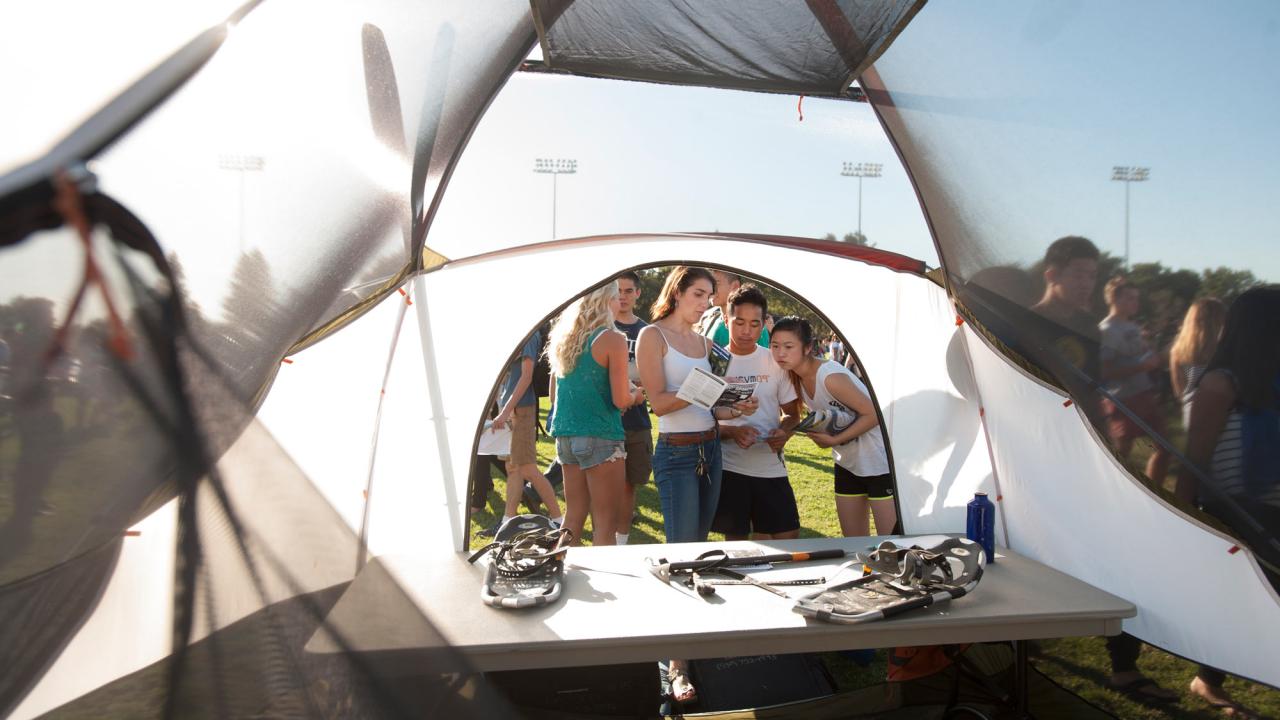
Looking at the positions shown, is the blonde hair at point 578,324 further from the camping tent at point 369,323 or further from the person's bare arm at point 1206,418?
the person's bare arm at point 1206,418

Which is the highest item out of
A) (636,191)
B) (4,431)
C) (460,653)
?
(636,191)

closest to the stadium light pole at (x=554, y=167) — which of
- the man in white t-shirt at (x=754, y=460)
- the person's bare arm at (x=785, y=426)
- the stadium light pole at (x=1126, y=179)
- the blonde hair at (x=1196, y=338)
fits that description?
the man in white t-shirt at (x=754, y=460)

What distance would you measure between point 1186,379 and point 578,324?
2312 millimetres

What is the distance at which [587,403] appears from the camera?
3.46m

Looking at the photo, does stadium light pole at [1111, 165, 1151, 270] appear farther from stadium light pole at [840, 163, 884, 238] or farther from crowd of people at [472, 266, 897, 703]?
crowd of people at [472, 266, 897, 703]

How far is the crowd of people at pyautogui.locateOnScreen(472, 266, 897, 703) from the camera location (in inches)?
129

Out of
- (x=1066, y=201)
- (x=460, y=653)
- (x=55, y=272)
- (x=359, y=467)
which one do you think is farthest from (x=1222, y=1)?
(x=359, y=467)

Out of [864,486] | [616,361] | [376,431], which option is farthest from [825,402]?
[376,431]

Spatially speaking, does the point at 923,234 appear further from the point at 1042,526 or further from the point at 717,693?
Result: the point at 717,693

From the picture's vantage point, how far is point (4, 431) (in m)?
0.80

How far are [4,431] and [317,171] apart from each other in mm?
696

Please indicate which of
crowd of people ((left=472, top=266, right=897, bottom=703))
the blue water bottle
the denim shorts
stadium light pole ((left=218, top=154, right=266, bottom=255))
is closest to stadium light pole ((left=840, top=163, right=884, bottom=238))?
crowd of people ((left=472, top=266, right=897, bottom=703))

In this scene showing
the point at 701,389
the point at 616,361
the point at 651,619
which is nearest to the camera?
the point at 651,619

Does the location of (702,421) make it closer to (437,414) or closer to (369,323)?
(437,414)
